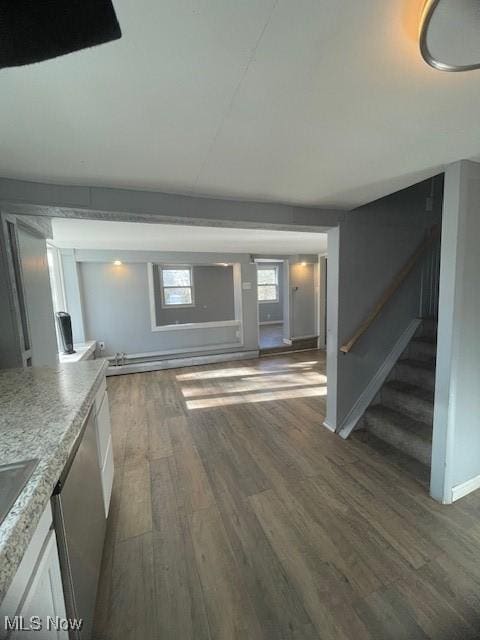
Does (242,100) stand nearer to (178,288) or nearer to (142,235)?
(142,235)

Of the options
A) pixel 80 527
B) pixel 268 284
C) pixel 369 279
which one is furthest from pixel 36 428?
pixel 268 284

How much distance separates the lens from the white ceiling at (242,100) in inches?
27.5

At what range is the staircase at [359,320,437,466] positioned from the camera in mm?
2275

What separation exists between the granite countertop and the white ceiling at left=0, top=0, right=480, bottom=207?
3.92 ft

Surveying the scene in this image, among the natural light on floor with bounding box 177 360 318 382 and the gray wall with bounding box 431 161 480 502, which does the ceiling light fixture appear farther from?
the natural light on floor with bounding box 177 360 318 382

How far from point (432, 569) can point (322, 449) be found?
1089 millimetres

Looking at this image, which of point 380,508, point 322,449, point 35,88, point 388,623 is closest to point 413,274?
point 322,449

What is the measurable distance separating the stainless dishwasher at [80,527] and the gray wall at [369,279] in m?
2.20

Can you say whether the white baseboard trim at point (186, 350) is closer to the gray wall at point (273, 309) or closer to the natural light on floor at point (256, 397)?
the natural light on floor at point (256, 397)

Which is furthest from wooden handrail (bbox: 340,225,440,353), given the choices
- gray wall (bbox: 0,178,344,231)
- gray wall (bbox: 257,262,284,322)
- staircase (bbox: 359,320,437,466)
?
gray wall (bbox: 257,262,284,322)

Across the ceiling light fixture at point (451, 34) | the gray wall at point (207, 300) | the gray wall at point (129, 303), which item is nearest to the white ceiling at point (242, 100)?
the ceiling light fixture at point (451, 34)

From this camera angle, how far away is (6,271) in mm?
1612

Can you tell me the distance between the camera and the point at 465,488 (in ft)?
6.04

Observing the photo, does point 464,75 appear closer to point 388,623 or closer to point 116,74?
point 116,74
